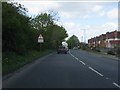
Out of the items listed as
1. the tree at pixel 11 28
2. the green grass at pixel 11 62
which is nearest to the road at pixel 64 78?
the green grass at pixel 11 62

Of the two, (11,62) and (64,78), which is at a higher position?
(11,62)

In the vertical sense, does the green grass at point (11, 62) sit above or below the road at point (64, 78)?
above

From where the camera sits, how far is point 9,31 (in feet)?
108

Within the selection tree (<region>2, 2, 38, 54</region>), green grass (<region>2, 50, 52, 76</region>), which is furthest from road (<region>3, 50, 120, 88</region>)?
tree (<region>2, 2, 38, 54</region>)

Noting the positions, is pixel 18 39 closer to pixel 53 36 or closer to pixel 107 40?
pixel 53 36

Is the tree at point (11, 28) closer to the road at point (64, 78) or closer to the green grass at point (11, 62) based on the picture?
the green grass at point (11, 62)

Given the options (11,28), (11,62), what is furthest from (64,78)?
(11,28)

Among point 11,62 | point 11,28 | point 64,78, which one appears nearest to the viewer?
point 64,78

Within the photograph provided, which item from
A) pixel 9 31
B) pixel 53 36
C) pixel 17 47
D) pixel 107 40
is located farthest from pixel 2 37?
pixel 107 40

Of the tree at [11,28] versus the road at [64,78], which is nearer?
the road at [64,78]

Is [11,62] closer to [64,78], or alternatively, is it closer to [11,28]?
[11,28]

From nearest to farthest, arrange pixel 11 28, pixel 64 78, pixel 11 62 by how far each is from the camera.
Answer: pixel 64 78 < pixel 11 62 < pixel 11 28

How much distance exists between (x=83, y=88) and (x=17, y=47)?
81.9 ft

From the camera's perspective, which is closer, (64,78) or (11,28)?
(64,78)
